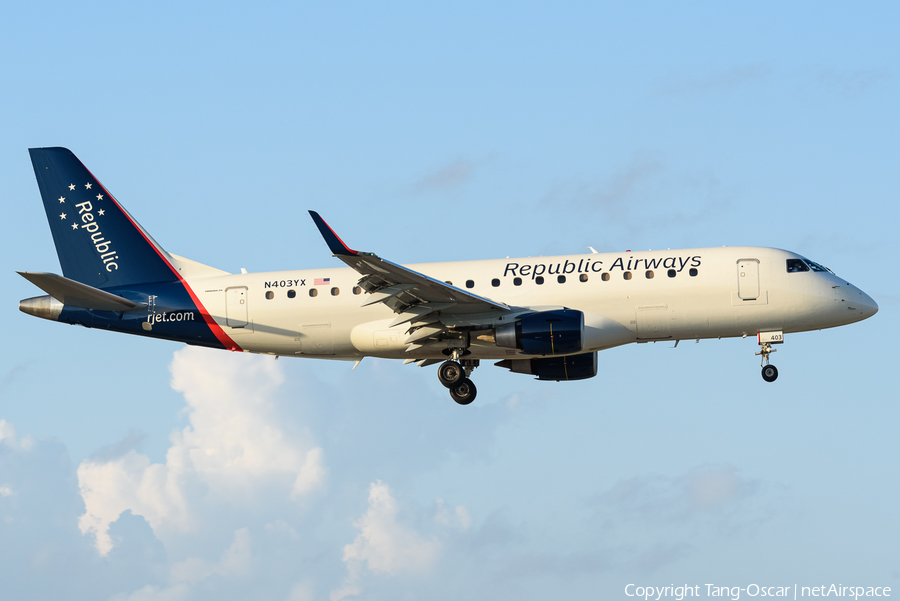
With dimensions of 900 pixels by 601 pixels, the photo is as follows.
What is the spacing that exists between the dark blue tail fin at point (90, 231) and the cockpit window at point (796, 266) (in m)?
23.4

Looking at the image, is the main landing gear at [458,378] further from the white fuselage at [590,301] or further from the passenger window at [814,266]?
the passenger window at [814,266]

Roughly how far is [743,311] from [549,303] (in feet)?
22.8

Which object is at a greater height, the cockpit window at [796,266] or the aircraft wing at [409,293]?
the cockpit window at [796,266]

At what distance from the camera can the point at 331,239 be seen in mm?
33031

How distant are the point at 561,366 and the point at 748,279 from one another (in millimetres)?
8303

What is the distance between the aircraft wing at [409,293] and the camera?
3453 centimetres

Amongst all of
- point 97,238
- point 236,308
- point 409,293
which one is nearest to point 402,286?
point 409,293

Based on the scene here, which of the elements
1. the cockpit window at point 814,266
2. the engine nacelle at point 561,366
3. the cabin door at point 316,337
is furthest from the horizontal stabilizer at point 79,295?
the cockpit window at point 814,266

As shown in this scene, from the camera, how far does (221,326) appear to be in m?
41.1

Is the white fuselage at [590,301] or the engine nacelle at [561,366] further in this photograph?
the engine nacelle at [561,366]

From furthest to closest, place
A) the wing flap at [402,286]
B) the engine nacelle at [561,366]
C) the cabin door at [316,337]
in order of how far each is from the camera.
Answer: the engine nacelle at [561,366] → the cabin door at [316,337] → the wing flap at [402,286]

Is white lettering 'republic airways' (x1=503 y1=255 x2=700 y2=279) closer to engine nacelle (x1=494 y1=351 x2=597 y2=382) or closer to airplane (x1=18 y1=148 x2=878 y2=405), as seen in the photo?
airplane (x1=18 y1=148 x2=878 y2=405)

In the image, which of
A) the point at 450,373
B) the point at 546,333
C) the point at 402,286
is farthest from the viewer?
the point at 450,373

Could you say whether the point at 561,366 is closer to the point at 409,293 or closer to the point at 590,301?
the point at 590,301
